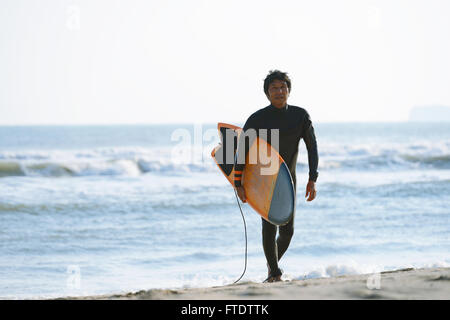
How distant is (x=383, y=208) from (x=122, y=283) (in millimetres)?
5311

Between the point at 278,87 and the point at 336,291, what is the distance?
4.57 ft

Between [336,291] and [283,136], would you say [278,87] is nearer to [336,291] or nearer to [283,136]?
[283,136]

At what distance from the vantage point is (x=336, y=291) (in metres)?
2.79

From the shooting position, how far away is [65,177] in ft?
52.0

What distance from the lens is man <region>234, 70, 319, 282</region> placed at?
3.58 meters

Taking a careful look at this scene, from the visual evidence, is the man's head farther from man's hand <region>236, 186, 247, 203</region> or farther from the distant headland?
the distant headland

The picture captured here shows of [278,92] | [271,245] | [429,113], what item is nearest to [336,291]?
[271,245]

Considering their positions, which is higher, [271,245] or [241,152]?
[241,152]

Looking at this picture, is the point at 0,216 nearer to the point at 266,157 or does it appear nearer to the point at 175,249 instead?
the point at 175,249

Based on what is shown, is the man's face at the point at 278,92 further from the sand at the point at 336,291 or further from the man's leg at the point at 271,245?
the sand at the point at 336,291

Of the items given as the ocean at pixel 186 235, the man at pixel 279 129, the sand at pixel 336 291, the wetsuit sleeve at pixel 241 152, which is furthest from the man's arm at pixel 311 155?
the ocean at pixel 186 235

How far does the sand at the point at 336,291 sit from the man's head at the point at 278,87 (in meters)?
1.17
